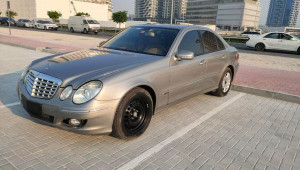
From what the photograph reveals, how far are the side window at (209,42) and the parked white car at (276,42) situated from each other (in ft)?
47.0

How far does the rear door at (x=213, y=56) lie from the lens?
4.82 metres

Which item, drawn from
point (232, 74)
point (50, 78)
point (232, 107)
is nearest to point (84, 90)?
point (50, 78)

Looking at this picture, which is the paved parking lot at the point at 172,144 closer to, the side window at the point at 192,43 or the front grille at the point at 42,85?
the front grille at the point at 42,85

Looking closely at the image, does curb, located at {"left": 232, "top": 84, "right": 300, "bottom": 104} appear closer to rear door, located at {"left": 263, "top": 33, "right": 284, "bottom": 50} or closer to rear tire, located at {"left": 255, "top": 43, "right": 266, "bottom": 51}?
rear door, located at {"left": 263, "top": 33, "right": 284, "bottom": 50}

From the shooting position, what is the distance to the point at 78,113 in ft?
9.22

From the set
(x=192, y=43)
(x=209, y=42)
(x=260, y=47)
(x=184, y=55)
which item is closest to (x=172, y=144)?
(x=184, y=55)

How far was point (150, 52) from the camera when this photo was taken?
12.9 ft

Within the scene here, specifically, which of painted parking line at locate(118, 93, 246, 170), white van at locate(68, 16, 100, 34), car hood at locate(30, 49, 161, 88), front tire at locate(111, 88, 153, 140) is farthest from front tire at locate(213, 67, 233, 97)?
white van at locate(68, 16, 100, 34)

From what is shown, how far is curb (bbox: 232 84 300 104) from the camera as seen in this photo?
5697mm

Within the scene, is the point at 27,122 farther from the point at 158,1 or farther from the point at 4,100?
the point at 158,1

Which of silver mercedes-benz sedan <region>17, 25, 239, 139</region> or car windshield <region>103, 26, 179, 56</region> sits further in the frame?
car windshield <region>103, 26, 179, 56</region>

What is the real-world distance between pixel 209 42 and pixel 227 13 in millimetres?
134298

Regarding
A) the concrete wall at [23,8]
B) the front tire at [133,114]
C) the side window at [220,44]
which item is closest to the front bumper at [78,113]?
the front tire at [133,114]

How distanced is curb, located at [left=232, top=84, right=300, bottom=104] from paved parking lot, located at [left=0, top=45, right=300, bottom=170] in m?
1.05
